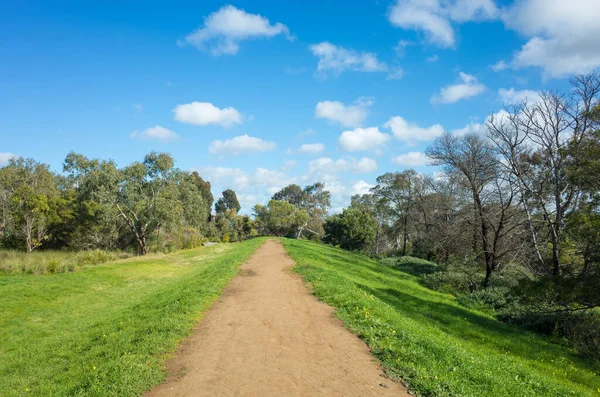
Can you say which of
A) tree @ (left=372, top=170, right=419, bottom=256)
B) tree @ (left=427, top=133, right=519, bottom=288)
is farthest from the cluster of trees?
tree @ (left=427, top=133, right=519, bottom=288)

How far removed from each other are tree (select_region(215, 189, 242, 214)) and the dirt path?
88.6 meters

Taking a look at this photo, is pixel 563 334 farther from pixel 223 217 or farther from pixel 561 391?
pixel 223 217

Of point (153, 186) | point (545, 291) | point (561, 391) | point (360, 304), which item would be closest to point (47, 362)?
point (360, 304)

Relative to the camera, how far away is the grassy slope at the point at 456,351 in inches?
251

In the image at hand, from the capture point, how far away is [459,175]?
25125mm

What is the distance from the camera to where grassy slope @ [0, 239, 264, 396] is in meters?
6.29

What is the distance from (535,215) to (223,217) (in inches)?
2387

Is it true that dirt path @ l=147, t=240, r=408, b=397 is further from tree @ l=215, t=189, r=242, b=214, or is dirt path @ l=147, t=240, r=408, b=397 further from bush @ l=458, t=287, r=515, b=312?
tree @ l=215, t=189, r=242, b=214

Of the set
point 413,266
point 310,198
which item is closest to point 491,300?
point 413,266

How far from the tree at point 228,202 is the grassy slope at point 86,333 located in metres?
78.6

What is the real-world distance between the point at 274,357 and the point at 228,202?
309 feet

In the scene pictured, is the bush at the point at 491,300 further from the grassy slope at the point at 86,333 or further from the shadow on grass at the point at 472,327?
the grassy slope at the point at 86,333

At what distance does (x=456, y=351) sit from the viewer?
310 inches

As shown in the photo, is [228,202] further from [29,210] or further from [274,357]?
[274,357]
